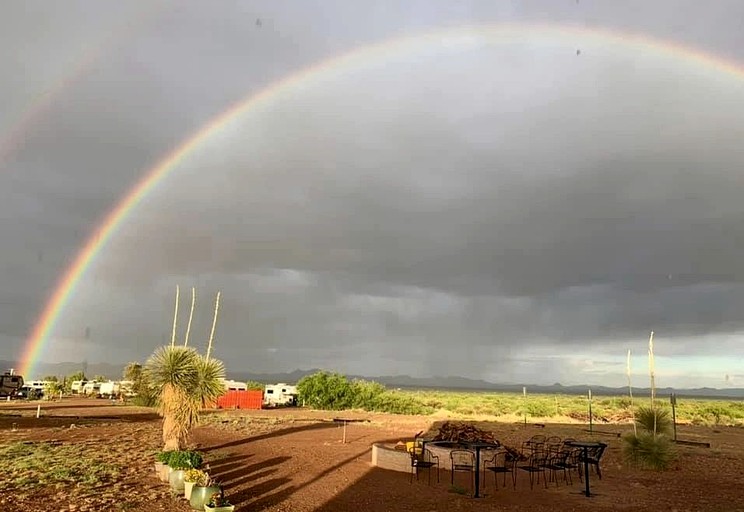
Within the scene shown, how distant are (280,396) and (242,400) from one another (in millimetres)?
9153

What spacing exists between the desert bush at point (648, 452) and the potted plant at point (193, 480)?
452 inches

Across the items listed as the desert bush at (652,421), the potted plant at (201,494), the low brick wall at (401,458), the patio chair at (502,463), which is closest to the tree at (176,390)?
the low brick wall at (401,458)

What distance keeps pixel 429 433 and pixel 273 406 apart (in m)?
27.3

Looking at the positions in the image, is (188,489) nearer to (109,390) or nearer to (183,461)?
(183,461)

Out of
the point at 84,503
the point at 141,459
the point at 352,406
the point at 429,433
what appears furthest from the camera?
the point at 352,406

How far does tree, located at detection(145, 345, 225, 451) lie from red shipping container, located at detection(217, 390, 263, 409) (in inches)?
1210

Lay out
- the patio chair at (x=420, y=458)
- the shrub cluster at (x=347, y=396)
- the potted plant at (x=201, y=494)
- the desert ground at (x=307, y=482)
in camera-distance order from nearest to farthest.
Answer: the potted plant at (x=201, y=494) < the desert ground at (x=307, y=482) < the patio chair at (x=420, y=458) < the shrub cluster at (x=347, y=396)

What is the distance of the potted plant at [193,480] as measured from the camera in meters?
9.19

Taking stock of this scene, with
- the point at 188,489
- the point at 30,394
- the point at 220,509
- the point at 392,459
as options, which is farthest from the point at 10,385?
the point at 220,509

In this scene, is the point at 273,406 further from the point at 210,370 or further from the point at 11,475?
the point at 11,475

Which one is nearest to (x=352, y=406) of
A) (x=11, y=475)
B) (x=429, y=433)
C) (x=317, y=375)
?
(x=317, y=375)

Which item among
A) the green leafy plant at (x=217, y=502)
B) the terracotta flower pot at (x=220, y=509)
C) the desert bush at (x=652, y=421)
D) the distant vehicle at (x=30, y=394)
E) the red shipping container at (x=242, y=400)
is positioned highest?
the desert bush at (x=652, y=421)

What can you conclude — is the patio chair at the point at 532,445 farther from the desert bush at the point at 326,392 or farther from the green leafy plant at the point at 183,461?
the desert bush at the point at 326,392

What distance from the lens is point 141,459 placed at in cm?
1463
